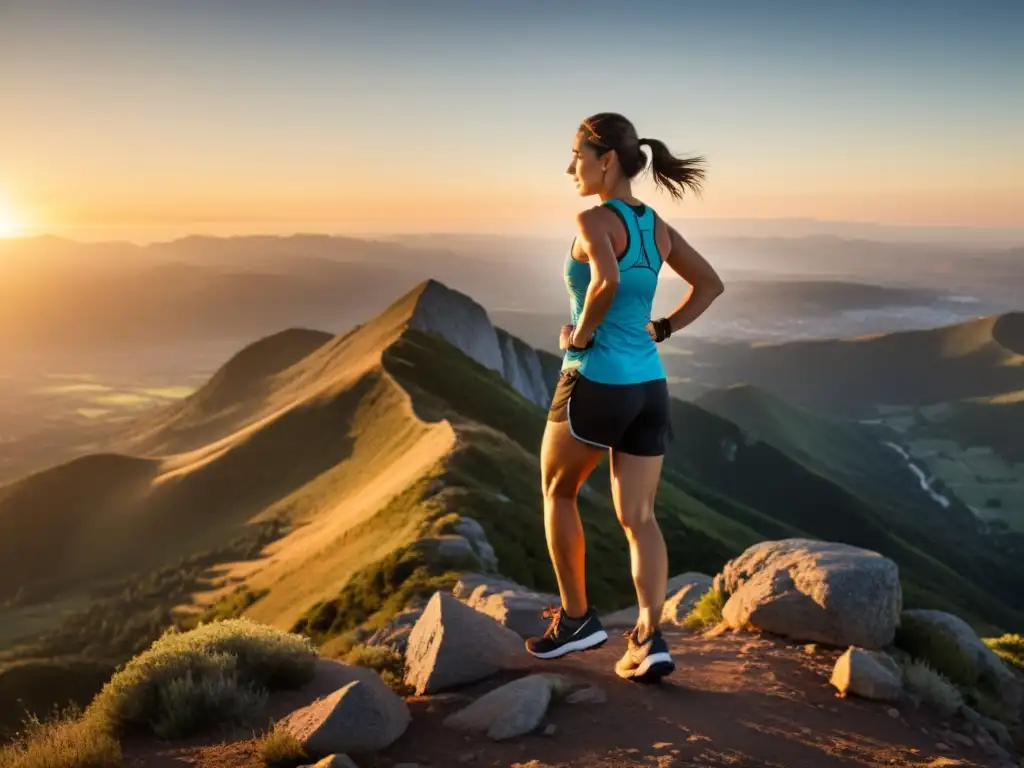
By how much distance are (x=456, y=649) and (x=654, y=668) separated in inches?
78.6

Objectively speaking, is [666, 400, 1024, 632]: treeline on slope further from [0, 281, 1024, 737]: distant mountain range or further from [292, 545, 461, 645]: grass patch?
[292, 545, 461, 645]: grass patch

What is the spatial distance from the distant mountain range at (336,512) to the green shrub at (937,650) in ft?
36.2

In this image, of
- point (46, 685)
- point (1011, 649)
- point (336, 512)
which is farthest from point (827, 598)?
point (336, 512)

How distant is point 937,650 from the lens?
8.95 m

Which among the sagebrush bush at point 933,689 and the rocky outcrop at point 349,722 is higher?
the rocky outcrop at point 349,722

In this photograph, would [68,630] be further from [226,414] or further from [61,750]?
[226,414]

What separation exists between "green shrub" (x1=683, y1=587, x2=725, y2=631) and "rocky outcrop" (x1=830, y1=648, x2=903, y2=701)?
10.5 feet

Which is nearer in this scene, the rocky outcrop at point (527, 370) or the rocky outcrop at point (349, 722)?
the rocky outcrop at point (349, 722)

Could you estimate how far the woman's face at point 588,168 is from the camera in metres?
6.53

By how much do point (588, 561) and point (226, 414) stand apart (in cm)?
10716

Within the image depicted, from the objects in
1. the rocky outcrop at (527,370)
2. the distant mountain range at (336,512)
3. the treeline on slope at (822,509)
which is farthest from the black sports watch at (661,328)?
the treeline on slope at (822,509)

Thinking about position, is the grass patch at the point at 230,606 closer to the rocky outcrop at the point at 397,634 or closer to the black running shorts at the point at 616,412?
the rocky outcrop at the point at 397,634

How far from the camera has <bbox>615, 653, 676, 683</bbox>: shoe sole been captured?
724cm

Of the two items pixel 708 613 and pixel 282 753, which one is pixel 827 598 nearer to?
pixel 708 613
